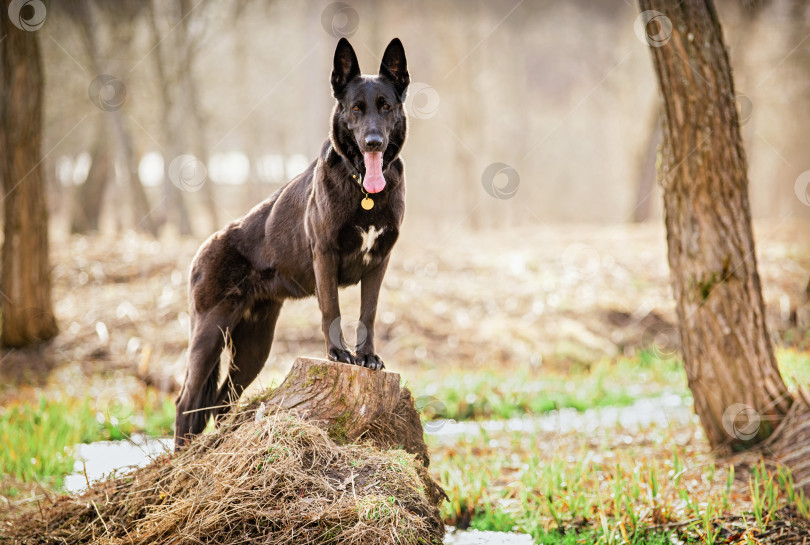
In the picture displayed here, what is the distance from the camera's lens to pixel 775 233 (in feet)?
46.9

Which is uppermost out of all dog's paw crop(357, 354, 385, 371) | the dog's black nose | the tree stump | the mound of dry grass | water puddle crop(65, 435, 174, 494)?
the dog's black nose

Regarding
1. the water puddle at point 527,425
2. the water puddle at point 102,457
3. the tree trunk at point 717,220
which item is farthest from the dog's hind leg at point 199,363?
the tree trunk at point 717,220

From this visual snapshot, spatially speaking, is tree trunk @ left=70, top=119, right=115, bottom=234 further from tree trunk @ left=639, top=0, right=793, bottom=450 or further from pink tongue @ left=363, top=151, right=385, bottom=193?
pink tongue @ left=363, top=151, right=385, bottom=193

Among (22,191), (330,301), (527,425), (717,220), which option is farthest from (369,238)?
(22,191)

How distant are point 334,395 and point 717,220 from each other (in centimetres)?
315

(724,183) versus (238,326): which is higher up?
(724,183)

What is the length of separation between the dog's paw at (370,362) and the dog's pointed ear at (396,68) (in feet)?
4.31

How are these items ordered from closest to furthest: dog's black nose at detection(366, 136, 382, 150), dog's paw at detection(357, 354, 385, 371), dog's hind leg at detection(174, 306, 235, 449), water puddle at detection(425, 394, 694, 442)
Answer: dog's black nose at detection(366, 136, 382, 150)
dog's paw at detection(357, 354, 385, 371)
dog's hind leg at detection(174, 306, 235, 449)
water puddle at detection(425, 394, 694, 442)

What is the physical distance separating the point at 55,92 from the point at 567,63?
16951mm

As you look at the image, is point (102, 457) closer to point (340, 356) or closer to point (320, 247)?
point (340, 356)

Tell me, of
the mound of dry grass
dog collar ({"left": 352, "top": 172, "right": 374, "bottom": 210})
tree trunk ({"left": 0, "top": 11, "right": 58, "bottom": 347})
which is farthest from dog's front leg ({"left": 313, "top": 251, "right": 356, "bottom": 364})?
tree trunk ({"left": 0, "top": 11, "right": 58, "bottom": 347})

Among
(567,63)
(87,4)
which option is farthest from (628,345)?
(567,63)

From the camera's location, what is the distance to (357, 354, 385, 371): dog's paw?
3369 mm

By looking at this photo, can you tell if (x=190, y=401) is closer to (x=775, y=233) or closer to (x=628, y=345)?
(x=628, y=345)
